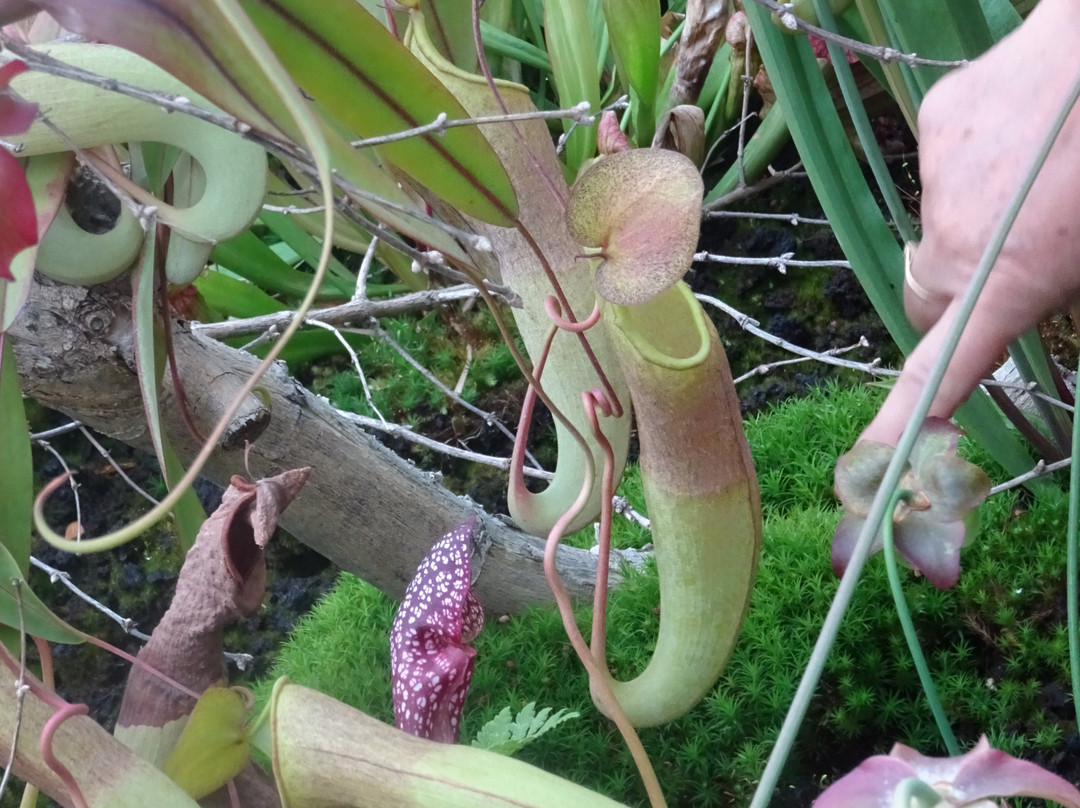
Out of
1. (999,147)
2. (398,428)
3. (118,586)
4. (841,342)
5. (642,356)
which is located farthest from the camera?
(118,586)

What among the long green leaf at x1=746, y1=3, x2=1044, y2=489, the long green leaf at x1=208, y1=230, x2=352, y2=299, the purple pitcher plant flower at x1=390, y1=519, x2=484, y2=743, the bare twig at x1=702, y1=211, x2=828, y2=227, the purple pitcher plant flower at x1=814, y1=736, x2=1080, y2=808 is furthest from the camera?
the long green leaf at x1=208, y1=230, x2=352, y2=299

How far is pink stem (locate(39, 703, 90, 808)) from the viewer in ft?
1.22

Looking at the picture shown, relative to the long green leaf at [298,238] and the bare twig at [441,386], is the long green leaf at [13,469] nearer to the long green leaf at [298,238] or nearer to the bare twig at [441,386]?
the bare twig at [441,386]

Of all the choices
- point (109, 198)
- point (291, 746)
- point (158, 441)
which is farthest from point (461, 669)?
point (109, 198)

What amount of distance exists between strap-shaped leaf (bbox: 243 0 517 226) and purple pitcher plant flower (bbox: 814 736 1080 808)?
27 cm

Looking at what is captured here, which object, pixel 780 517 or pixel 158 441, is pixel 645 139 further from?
pixel 158 441

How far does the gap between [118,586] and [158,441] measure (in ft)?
3.17

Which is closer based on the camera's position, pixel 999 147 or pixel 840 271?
pixel 999 147

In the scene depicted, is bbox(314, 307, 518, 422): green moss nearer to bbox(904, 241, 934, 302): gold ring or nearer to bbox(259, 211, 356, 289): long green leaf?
bbox(259, 211, 356, 289): long green leaf

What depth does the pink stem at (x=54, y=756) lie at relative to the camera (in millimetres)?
371

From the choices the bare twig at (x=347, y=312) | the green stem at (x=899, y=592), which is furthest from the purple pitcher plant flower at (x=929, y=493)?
the bare twig at (x=347, y=312)

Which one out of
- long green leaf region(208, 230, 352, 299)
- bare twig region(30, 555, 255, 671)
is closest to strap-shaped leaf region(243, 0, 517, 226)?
bare twig region(30, 555, 255, 671)

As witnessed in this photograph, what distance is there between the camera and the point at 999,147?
0.31 m

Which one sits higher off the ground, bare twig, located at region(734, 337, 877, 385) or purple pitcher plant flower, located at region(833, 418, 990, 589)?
purple pitcher plant flower, located at region(833, 418, 990, 589)
